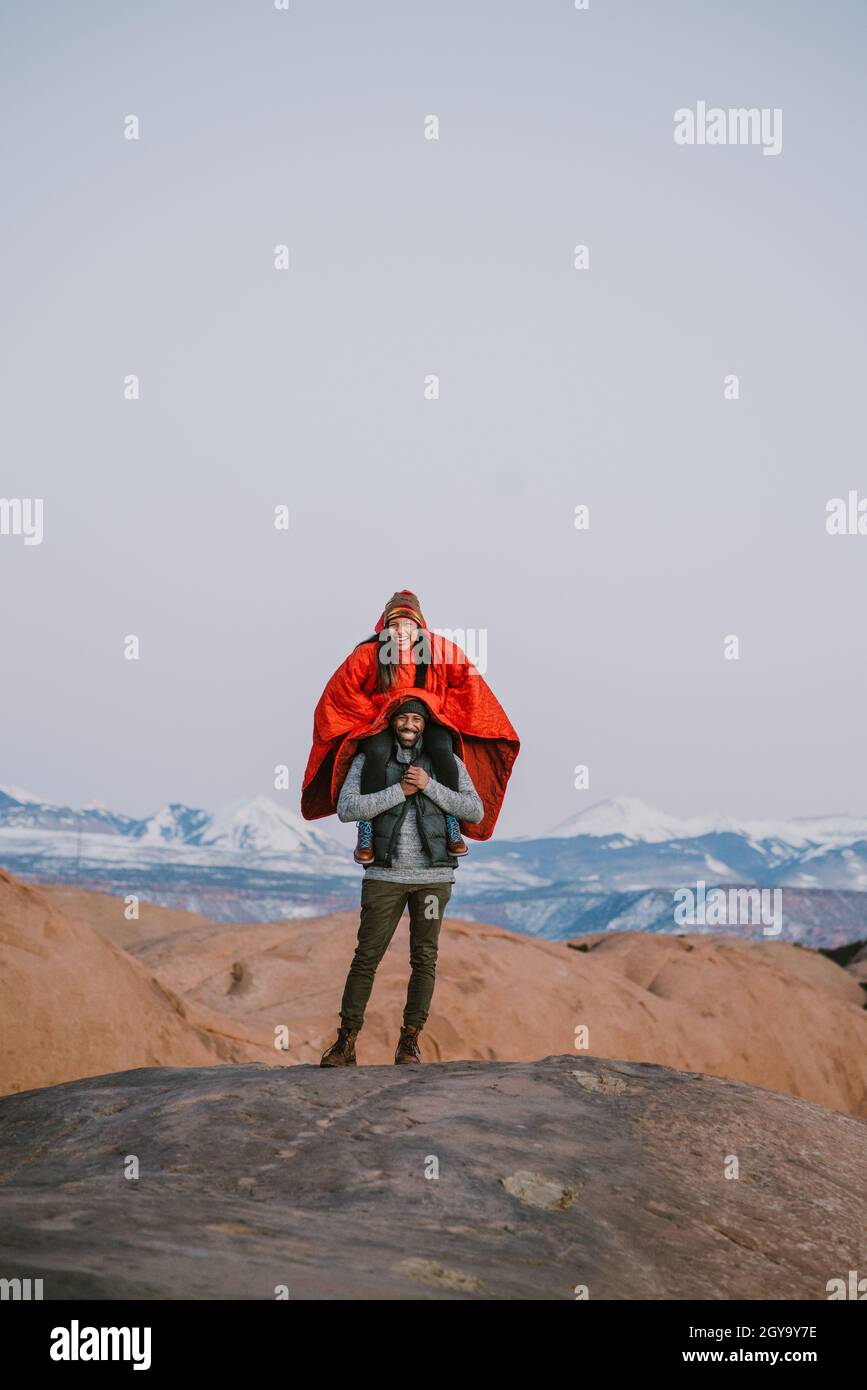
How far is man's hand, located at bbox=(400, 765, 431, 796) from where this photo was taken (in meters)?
6.73

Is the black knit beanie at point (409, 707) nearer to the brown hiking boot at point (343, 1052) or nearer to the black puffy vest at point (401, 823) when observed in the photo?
the black puffy vest at point (401, 823)

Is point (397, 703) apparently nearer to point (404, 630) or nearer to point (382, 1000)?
point (404, 630)

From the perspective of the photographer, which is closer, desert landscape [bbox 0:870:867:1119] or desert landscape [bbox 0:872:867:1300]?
desert landscape [bbox 0:872:867:1300]

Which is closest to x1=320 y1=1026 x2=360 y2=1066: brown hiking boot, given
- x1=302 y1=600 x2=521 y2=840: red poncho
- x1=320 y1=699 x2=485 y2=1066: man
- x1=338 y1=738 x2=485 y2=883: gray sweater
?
x1=320 y1=699 x2=485 y2=1066: man

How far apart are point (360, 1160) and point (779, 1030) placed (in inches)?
651

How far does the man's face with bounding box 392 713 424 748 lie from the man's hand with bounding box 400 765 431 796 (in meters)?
0.16

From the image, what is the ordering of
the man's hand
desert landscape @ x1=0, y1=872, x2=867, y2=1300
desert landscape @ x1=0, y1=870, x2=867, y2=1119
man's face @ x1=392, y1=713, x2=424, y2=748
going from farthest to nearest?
desert landscape @ x1=0, y1=870, x2=867, y2=1119 < man's face @ x1=392, y1=713, x2=424, y2=748 < the man's hand < desert landscape @ x1=0, y1=872, x2=867, y2=1300

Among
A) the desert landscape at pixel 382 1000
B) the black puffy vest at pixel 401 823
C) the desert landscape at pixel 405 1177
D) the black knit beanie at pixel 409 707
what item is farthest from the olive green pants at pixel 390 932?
the desert landscape at pixel 382 1000

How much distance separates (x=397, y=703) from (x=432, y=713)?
8.5 inches

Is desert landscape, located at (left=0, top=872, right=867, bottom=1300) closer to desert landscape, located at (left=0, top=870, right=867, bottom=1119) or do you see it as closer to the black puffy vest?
desert landscape, located at (left=0, top=870, right=867, bottom=1119)

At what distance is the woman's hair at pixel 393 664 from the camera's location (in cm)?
706

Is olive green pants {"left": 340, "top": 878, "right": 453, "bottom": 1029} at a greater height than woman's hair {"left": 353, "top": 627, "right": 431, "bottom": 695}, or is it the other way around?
woman's hair {"left": 353, "top": 627, "right": 431, "bottom": 695}
